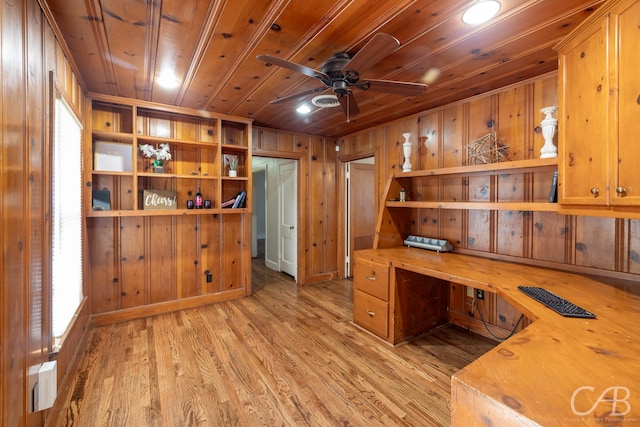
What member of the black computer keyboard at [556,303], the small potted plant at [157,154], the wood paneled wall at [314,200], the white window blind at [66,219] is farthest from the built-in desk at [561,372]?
the small potted plant at [157,154]

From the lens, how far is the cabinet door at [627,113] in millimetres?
1322

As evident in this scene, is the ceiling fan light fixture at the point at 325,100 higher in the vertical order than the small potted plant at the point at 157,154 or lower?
higher

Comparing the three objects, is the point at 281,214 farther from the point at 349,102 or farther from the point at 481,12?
the point at 481,12

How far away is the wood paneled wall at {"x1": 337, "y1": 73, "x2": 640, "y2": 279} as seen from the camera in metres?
2.11

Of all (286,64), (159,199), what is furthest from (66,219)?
(286,64)

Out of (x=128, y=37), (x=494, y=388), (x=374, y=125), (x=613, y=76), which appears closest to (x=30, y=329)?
(x=128, y=37)

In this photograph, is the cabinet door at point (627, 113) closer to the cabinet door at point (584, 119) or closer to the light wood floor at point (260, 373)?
the cabinet door at point (584, 119)

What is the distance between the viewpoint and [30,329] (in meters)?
1.36

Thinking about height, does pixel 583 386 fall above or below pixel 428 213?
below

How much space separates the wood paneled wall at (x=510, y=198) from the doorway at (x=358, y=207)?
132 centimetres

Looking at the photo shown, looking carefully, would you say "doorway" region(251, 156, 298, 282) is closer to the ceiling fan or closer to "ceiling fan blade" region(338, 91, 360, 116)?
"ceiling fan blade" region(338, 91, 360, 116)

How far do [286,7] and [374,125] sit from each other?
2.55 meters

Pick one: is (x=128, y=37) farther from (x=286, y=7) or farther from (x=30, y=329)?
(x=30, y=329)

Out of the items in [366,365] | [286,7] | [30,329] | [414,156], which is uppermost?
[286,7]
